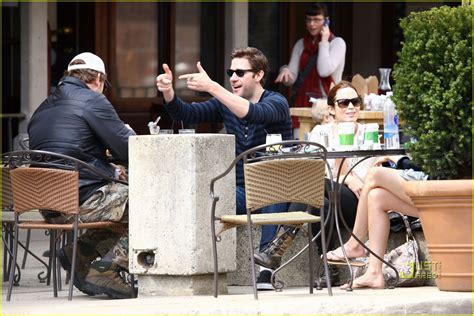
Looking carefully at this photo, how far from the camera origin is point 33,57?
44.5 ft

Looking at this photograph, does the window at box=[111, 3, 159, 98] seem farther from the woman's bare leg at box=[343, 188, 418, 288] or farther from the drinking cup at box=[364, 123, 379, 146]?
the woman's bare leg at box=[343, 188, 418, 288]

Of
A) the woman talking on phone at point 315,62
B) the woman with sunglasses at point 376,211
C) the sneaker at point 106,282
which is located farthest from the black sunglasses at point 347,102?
the woman talking on phone at point 315,62

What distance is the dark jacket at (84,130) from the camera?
878cm

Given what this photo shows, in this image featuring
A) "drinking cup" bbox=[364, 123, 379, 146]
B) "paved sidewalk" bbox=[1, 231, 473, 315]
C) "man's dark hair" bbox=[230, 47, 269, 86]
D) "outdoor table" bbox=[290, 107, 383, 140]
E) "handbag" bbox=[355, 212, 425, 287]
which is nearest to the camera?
"paved sidewalk" bbox=[1, 231, 473, 315]

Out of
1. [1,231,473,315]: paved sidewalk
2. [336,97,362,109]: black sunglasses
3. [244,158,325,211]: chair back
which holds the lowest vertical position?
[1,231,473,315]: paved sidewalk

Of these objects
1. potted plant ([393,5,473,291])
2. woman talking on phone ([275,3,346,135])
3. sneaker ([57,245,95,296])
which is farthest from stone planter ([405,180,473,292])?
woman talking on phone ([275,3,346,135])

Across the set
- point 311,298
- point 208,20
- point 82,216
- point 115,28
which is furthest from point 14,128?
point 311,298

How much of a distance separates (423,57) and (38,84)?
6.12m

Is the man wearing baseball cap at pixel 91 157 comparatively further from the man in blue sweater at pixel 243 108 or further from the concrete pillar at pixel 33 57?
the concrete pillar at pixel 33 57

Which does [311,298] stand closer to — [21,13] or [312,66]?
[312,66]

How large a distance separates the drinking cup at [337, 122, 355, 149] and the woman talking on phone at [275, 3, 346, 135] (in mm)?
4091

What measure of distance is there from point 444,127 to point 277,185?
3.44 feet

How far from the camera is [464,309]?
26.1 feet

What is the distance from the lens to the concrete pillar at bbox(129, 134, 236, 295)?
8.27 meters
